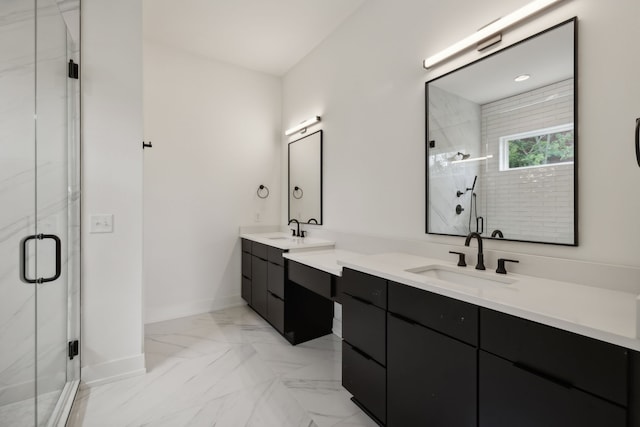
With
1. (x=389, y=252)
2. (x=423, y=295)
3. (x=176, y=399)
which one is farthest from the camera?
(x=389, y=252)

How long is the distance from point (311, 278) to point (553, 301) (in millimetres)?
1418

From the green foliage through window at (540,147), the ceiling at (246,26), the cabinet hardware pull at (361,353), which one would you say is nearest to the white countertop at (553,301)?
the cabinet hardware pull at (361,353)

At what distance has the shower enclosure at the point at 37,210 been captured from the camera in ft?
4.25

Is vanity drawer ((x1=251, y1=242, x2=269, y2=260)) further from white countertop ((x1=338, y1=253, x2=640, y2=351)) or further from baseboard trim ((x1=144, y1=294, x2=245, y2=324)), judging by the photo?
white countertop ((x1=338, y1=253, x2=640, y2=351))

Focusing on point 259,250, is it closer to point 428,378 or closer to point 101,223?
point 101,223

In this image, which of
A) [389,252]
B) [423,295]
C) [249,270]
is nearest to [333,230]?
[389,252]

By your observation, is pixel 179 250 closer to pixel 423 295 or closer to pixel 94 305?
pixel 94 305

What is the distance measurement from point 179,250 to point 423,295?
281cm

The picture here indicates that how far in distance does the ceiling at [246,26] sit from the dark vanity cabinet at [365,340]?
2.31 m

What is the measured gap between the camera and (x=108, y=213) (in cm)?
201

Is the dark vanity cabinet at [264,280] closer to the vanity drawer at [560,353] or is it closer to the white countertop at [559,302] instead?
the white countertop at [559,302]

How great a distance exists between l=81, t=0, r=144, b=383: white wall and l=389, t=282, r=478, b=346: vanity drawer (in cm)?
181

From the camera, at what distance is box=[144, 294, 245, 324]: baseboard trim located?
122 inches

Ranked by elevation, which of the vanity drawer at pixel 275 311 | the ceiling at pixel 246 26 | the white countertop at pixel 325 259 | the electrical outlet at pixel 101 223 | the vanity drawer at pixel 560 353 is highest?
the ceiling at pixel 246 26
